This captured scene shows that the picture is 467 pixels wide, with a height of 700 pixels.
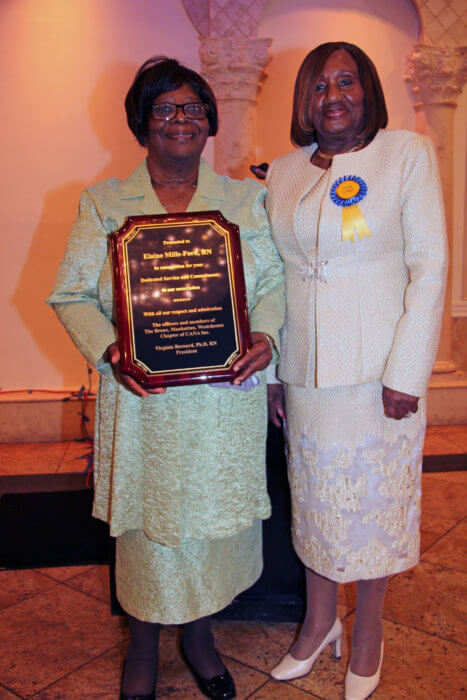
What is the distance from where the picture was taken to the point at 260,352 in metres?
1.67

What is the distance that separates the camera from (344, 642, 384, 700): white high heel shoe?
6.36 feet

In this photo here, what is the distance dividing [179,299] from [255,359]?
0.25 m

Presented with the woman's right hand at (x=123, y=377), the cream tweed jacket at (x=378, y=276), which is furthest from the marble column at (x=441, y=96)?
the woman's right hand at (x=123, y=377)

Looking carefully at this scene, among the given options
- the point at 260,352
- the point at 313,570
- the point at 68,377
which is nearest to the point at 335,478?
the point at 313,570

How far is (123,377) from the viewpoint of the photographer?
1587 millimetres

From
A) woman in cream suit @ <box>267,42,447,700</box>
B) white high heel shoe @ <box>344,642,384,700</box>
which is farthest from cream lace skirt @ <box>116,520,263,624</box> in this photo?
white high heel shoe @ <box>344,642,384,700</box>

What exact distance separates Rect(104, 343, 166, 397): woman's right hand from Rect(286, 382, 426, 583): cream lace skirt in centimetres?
51

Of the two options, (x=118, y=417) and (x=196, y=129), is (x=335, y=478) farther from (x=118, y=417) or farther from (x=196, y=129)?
(x=196, y=129)

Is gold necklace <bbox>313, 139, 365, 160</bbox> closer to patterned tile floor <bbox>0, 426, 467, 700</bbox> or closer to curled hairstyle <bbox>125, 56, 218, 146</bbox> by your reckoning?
curled hairstyle <bbox>125, 56, 218, 146</bbox>

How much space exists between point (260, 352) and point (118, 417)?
1.44 ft

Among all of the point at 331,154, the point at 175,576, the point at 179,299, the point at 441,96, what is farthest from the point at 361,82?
the point at 441,96

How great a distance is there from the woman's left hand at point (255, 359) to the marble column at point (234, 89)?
325cm

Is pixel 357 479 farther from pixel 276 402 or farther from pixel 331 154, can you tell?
pixel 331 154

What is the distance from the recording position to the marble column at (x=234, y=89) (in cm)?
468
